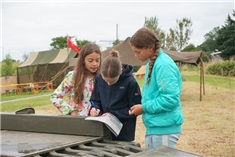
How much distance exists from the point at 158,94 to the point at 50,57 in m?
21.9

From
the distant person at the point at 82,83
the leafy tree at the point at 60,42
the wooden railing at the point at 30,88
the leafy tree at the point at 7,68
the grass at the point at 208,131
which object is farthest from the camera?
the leafy tree at the point at 60,42

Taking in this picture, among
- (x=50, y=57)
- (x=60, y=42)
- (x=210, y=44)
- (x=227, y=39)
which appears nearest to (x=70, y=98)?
(x=50, y=57)

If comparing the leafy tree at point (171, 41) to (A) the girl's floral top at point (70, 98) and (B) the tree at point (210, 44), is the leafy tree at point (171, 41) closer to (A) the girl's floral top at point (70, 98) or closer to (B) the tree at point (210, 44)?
(B) the tree at point (210, 44)

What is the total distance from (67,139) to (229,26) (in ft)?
124

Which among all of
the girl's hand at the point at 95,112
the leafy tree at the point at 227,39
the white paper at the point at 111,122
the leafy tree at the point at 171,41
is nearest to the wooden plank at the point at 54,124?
the white paper at the point at 111,122

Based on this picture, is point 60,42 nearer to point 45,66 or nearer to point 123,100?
point 45,66

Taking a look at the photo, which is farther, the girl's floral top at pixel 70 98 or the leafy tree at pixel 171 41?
the leafy tree at pixel 171 41

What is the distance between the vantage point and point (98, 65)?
2.95 m

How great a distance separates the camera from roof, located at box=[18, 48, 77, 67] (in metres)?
22.6

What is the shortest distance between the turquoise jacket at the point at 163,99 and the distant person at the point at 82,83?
0.73 m

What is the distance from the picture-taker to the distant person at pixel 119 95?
94.0 inches

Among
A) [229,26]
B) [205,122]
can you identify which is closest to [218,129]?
[205,122]

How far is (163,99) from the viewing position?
2.17m

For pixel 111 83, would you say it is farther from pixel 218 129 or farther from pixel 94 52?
pixel 218 129
